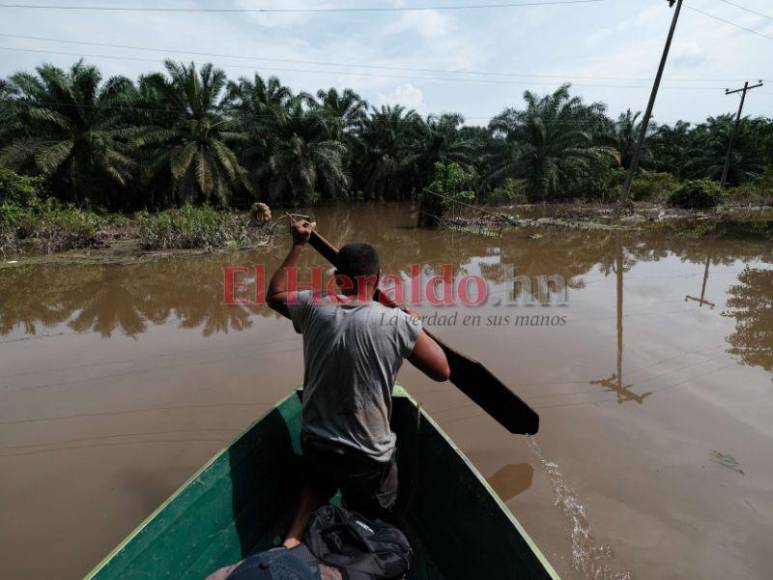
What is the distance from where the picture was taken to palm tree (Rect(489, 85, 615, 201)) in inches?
961

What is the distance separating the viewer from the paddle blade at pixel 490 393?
10.2ft

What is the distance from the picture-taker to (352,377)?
1862 mm

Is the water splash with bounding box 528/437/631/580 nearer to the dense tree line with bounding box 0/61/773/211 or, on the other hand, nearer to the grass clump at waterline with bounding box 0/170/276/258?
the grass clump at waterline with bounding box 0/170/276/258

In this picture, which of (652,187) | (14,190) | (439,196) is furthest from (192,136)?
(652,187)

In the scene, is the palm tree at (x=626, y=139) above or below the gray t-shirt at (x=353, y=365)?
above

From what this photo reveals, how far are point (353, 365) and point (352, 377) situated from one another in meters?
0.06

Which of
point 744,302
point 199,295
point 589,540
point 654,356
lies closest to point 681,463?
point 589,540

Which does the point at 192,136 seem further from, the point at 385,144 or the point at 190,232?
the point at 385,144

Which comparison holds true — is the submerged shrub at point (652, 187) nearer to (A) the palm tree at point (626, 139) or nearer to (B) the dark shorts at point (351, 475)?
(A) the palm tree at point (626, 139)

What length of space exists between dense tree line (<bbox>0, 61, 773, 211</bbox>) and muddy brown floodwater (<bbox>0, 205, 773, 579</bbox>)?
12.0 meters

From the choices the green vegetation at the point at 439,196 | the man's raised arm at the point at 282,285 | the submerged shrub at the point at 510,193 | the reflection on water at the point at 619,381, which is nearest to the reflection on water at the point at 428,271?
the reflection on water at the point at 619,381

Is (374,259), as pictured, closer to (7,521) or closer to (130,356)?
(7,521)

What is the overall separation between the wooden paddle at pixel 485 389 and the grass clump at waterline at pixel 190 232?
10012 mm

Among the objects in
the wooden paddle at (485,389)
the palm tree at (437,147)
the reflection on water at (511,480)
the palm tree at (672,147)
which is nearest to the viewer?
the wooden paddle at (485,389)
